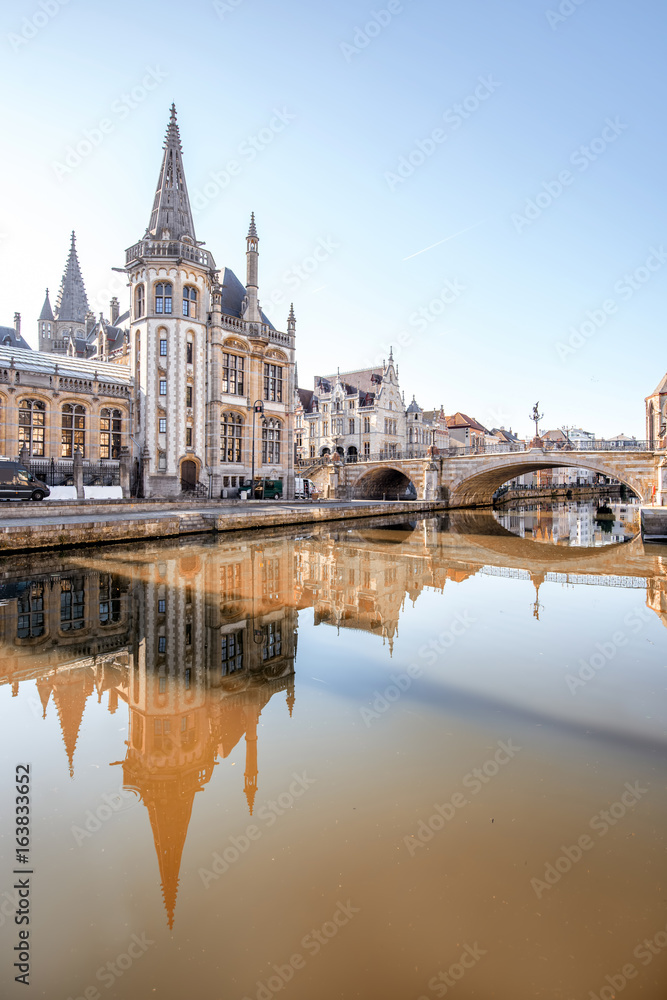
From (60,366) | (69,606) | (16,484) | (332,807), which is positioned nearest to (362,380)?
(60,366)

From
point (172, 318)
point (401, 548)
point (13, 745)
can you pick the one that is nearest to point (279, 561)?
point (401, 548)

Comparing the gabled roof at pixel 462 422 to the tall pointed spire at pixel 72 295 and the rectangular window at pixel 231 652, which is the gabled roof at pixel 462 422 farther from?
the rectangular window at pixel 231 652

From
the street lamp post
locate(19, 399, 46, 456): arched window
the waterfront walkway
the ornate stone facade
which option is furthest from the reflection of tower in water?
the street lamp post

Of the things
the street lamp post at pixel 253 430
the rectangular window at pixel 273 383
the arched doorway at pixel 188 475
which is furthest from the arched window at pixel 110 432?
the rectangular window at pixel 273 383

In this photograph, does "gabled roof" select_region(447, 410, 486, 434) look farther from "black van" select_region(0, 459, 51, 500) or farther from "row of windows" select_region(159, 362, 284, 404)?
"black van" select_region(0, 459, 51, 500)

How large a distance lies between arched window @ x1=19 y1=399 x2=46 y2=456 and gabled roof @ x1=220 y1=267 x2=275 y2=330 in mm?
13935

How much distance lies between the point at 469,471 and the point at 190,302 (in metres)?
25.2

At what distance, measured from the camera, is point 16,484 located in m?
21.3

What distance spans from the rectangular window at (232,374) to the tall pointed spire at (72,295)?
88.2ft

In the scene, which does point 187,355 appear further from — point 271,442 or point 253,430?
point 271,442

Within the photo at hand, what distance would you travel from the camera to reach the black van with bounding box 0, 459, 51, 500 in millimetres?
20984

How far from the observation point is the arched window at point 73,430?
29.3m

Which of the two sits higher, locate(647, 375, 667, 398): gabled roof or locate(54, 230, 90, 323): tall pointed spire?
locate(54, 230, 90, 323): tall pointed spire

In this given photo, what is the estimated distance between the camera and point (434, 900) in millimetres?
3045
